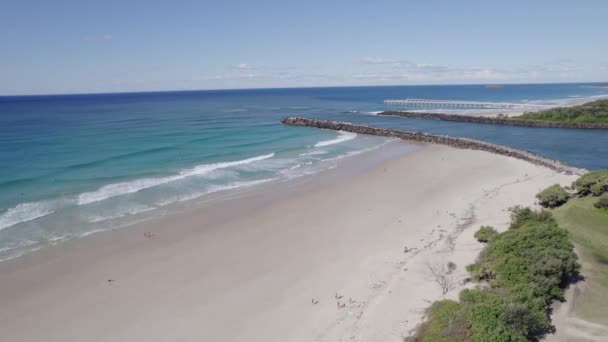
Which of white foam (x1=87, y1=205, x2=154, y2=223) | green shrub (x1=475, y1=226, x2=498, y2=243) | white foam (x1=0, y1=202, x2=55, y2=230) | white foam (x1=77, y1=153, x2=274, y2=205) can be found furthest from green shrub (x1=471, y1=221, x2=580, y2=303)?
white foam (x1=0, y1=202, x2=55, y2=230)

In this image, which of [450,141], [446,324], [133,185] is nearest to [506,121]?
[450,141]

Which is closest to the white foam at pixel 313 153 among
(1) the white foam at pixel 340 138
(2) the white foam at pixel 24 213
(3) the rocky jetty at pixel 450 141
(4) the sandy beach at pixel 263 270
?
(1) the white foam at pixel 340 138

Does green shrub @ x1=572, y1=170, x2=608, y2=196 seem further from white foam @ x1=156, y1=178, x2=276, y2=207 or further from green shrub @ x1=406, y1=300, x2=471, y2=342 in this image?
white foam @ x1=156, y1=178, x2=276, y2=207

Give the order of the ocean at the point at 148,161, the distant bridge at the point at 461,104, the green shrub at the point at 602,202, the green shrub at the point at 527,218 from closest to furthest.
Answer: the green shrub at the point at 527,218, the green shrub at the point at 602,202, the ocean at the point at 148,161, the distant bridge at the point at 461,104

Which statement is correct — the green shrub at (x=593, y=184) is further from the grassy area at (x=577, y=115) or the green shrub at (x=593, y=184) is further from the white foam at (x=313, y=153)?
the grassy area at (x=577, y=115)

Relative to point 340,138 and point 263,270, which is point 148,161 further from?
point 340,138

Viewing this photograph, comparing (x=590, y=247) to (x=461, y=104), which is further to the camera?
(x=461, y=104)
